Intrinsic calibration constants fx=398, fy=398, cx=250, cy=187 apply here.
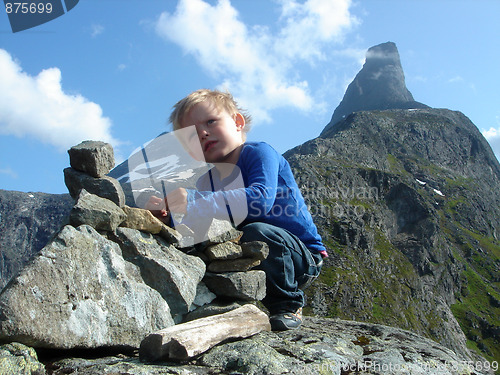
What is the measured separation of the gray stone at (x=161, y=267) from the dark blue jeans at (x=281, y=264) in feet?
3.80

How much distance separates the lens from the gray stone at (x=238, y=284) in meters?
5.52

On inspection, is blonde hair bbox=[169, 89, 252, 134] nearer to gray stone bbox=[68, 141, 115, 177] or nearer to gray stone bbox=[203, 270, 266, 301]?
gray stone bbox=[68, 141, 115, 177]

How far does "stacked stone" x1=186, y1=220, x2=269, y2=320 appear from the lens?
5.53 m

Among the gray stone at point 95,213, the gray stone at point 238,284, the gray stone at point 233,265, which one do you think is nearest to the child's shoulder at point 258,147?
the gray stone at point 233,265

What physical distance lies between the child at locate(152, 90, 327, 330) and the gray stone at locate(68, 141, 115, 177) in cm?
100

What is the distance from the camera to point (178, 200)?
524cm

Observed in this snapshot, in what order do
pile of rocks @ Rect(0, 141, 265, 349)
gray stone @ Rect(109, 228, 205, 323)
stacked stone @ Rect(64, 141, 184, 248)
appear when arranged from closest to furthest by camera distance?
1. pile of rocks @ Rect(0, 141, 265, 349)
2. gray stone @ Rect(109, 228, 205, 323)
3. stacked stone @ Rect(64, 141, 184, 248)

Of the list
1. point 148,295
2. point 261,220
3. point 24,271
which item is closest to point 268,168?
point 261,220

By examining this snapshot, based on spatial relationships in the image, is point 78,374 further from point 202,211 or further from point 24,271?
point 202,211

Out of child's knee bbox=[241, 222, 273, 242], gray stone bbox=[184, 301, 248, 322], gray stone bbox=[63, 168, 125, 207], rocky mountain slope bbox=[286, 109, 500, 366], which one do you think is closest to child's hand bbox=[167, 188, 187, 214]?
gray stone bbox=[63, 168, 125, 207]

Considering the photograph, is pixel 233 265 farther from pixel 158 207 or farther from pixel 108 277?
pixel 108 277

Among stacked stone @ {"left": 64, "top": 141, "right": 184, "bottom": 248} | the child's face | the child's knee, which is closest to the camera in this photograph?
stacked stone @ {"left": 64, "top": 141, "right": 184, "bottom": 248}

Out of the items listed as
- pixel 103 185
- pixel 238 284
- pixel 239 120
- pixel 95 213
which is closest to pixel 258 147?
pixel 239 120

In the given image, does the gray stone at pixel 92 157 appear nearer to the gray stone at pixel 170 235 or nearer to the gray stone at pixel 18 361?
the gray stone at pixel 170 235
